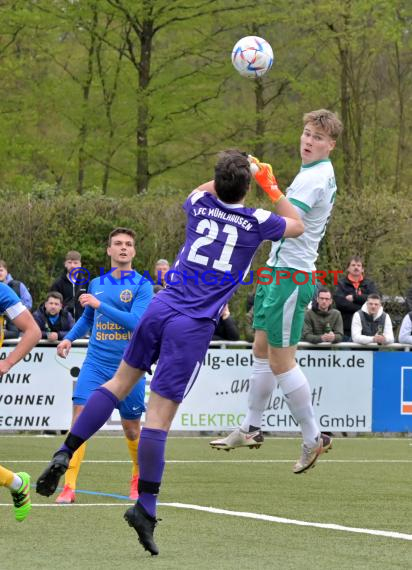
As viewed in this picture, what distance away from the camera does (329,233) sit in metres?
22.4

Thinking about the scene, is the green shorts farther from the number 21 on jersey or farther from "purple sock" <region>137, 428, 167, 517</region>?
"purple sock" <region>137, 428, 167, 517</region>

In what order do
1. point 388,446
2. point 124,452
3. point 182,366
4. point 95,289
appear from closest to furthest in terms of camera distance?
1. point 182,366
2. point 95,289
3. point 124,452
4. point 388,446

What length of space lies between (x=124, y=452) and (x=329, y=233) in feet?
28.7

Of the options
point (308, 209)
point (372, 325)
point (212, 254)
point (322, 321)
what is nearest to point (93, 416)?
point (212, 254)

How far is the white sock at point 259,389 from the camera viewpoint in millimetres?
9992

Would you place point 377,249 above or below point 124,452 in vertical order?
above

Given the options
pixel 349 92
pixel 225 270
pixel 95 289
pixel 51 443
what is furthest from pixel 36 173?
pixel 225 270

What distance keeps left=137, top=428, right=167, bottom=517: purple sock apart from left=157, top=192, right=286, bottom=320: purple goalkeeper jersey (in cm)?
Result: 72

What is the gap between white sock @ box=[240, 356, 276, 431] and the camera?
32.8 feet

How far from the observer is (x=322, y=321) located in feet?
59.5

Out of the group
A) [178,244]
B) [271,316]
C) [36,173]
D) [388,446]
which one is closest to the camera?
[271,316]

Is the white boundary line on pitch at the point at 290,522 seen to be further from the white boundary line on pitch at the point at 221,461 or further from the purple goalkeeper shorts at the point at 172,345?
the white boundary line on pitch at the point at 221,461

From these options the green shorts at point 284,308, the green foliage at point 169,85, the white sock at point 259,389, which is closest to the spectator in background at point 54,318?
the green foliage at point 169,85

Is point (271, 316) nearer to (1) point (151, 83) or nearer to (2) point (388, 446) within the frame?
(2) point (388, 446)
